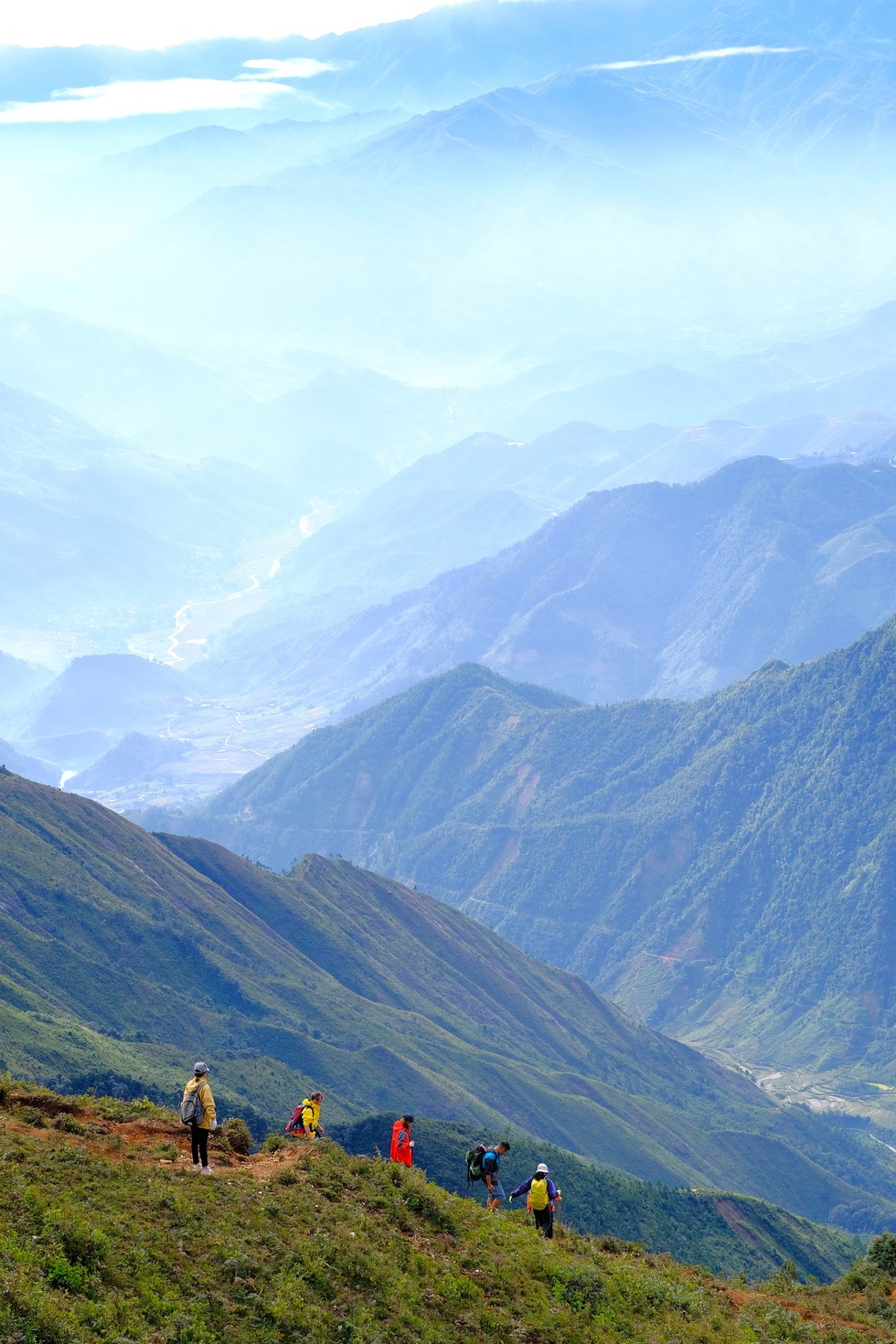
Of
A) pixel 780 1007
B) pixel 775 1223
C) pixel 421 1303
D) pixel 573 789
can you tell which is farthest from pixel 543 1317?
pixel 573 789

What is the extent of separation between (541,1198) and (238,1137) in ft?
22.4

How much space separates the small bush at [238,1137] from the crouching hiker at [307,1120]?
1.35 metres

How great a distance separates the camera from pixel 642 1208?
64562mm

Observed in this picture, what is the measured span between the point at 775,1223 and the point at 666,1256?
36.9 metres

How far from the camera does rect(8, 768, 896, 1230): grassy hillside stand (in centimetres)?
8588

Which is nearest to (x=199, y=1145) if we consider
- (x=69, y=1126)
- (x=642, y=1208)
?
(x=69, y=1126)

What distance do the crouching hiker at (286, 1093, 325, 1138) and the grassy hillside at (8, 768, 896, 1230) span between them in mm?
28460

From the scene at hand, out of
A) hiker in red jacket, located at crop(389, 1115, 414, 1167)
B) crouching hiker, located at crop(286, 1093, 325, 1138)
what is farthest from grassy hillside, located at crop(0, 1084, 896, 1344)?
hiker in red jacket, located at crop(389, 1115, 414, 1167)

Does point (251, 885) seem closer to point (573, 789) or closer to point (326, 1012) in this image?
point (326, 1012)

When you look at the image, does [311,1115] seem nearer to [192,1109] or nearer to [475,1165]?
[475,1165]

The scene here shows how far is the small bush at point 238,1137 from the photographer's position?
34.4 metres

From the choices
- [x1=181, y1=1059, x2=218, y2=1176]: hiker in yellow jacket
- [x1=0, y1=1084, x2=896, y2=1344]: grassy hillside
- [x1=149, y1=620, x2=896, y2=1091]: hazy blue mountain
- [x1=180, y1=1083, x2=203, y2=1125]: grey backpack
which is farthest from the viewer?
[x1=149, y1=620, x2=896, y2=1091]: hazy blue mountain

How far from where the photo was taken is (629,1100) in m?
111

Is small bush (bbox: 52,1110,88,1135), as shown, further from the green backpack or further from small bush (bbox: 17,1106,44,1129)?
the green backpack
